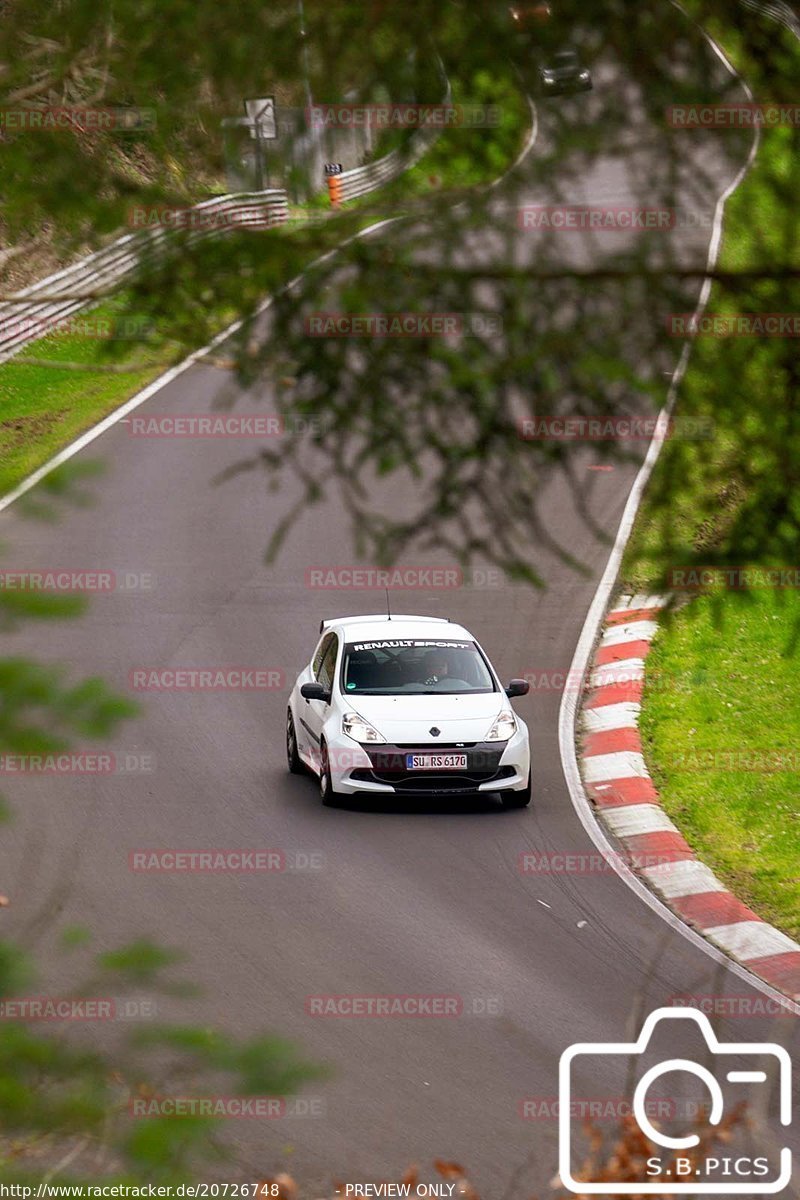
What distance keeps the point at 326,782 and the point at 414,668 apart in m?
1.53

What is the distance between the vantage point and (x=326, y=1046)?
31.6ft

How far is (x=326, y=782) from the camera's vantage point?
47.5 ft

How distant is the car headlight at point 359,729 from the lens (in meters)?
14.2

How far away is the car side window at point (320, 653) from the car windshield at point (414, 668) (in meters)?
0.48

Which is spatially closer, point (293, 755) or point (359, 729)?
point (359, 729)

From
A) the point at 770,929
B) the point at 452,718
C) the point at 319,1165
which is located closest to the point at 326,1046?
the point at 319,1165

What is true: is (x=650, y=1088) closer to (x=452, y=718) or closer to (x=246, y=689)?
(x=452, y=718)
